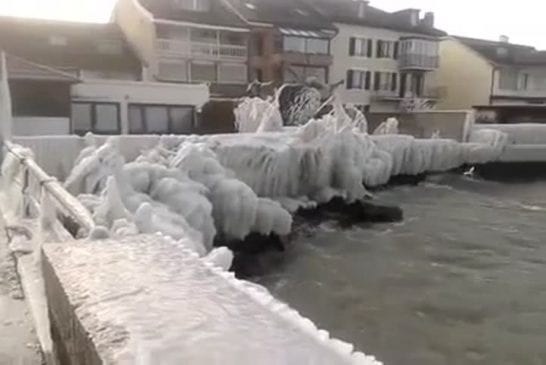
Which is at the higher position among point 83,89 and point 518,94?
point 518,94

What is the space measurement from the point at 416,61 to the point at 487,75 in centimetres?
505

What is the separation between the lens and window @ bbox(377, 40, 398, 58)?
34.7m

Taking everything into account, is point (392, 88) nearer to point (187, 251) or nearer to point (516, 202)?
point (516, 202)

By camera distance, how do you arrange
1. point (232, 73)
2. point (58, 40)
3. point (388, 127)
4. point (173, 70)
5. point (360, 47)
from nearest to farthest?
point (388, 127) → point (58, 40) → point (173, 70) → point (232, 73) → point (360, 47)

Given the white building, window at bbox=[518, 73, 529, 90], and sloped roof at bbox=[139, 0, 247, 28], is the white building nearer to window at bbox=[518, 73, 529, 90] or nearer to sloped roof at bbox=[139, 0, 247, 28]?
window at bbox=[518, 73, 529, 90]

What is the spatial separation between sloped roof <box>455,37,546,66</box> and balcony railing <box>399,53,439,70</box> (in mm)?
3716

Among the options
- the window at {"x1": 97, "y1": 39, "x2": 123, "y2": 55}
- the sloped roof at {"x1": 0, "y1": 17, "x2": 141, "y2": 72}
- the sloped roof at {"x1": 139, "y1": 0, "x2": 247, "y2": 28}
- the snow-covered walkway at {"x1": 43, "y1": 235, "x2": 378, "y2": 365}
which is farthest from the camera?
the sloped roof at {"x1": 139, "y1": 0, "x2": 247, "y2": 28}

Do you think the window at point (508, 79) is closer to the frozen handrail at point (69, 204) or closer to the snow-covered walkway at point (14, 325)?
the snow-covered walkway at point (14, 325)

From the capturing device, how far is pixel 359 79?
33.7m

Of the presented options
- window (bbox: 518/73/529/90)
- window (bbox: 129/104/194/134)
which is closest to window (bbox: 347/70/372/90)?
window (bbox: 518/73/529/90)

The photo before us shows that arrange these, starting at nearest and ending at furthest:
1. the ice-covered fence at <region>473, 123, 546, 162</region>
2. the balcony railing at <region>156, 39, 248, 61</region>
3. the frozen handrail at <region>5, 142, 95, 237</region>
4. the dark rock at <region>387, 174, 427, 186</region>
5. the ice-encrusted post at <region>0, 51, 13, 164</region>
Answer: the frozen handrail at <region>5, 142, 95, 237</region> → the ice-encrusted post at <region>0, 51, 13, 164</region> → the dark rock at <region>387, 174, 427, 186</region> → the ice-covered fence at <region>473, 123, 546, 162</region> → the balcony railing at <region>156, 39, 248, 61</region>

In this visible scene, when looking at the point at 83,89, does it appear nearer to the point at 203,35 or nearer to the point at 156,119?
the point at 156,119

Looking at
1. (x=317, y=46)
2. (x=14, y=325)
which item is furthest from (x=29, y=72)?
(x=317, y=46)

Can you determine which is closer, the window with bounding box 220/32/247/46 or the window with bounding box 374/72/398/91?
the window with bounding box 220/32/247/46
